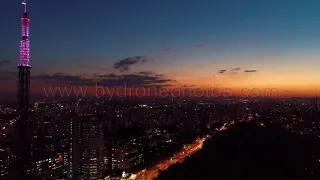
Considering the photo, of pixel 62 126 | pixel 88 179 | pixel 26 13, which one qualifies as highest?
pixel 26 13

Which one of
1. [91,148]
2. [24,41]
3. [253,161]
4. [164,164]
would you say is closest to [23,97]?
[24,41]

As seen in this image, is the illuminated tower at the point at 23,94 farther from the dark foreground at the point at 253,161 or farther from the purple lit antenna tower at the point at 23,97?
the dark foreground at the point at 253,161

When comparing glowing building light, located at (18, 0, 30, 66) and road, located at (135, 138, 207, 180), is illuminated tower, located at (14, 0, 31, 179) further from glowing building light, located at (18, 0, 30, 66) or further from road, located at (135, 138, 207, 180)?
road, located at (135, 138, 207, 180)

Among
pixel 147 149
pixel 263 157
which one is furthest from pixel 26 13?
pixel 263 157

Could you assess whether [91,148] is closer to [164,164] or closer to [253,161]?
[164,164]

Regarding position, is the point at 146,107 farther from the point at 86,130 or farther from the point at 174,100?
the point at 86,130

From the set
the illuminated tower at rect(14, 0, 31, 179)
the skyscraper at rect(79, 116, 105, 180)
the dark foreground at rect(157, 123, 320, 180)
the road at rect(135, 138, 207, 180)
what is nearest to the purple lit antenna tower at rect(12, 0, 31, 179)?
the illuminated tower at rect(14, 0, 31, 179)
